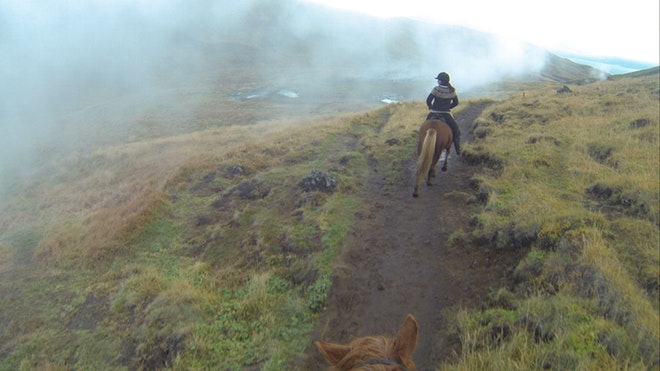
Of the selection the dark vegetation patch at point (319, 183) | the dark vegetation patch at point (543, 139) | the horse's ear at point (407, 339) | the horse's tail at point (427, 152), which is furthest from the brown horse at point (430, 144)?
the horse's ear at point (407, 339)

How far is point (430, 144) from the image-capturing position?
30.0 feet

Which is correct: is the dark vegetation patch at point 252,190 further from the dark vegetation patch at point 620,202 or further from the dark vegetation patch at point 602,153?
the dark vegetation patch at point 602,153

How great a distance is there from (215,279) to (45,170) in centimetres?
2388

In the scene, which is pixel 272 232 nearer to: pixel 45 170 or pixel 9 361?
pixel 9 361

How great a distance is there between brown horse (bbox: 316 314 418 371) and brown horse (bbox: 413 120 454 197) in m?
7.13

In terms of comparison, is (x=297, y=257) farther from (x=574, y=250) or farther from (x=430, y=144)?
→ (x=574, y=250)

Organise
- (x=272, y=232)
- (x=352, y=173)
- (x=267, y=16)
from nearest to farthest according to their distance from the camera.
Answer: (x=272, y=232), (x=352, y=173), (x=267, y=16)

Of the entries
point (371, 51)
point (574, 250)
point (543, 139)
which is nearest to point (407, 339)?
point (574, 250)

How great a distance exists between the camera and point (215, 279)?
7.30 metres

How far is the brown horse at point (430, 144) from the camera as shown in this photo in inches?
362

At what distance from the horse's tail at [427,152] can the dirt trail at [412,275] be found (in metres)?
0.83

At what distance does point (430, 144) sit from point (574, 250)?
4500 millimetres

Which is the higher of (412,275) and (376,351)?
(376,351)

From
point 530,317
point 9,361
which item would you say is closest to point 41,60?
point 9,361
